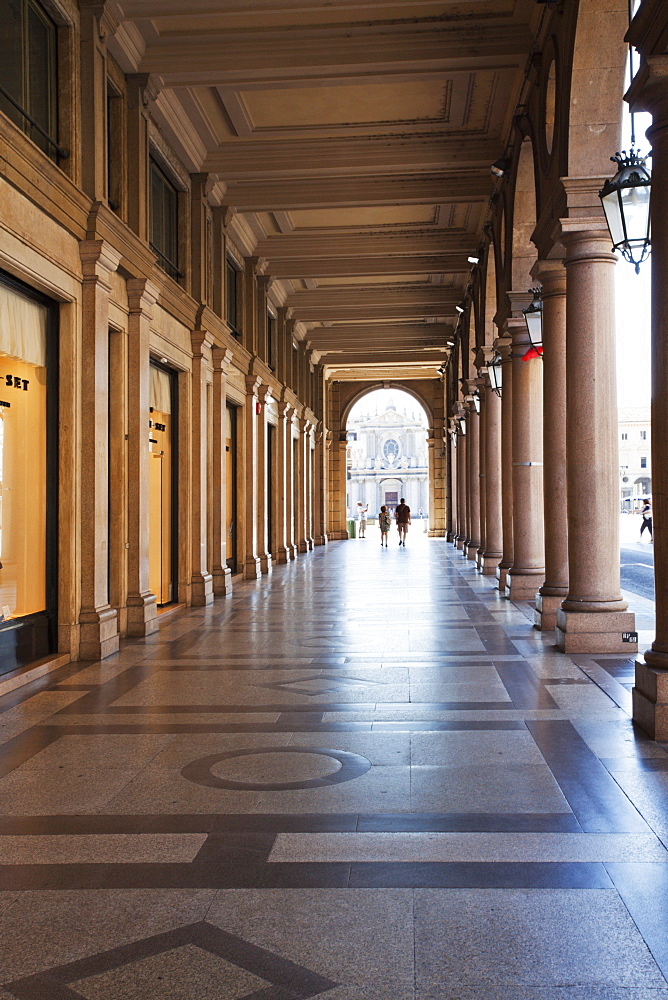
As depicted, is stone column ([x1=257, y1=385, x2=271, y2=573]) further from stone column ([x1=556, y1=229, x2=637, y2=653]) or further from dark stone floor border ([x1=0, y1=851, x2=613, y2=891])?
dark stone floor border ([x1=0, y1=851, x2=613, y2=891])

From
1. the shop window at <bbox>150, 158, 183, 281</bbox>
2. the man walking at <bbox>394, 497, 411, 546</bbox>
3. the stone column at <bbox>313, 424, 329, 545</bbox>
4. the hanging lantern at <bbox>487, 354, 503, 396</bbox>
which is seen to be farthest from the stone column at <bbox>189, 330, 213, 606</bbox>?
the stone column at <bbox>313, 424, 329, 545</bbox>

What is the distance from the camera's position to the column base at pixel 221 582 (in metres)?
15.4

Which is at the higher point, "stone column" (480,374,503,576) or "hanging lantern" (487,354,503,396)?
"hanging lantern" (487,354,503,396)

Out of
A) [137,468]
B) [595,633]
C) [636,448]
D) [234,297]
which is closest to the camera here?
[595,633]

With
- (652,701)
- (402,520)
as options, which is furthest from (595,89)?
(402,520)

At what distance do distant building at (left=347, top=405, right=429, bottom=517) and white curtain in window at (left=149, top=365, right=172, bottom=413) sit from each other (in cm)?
7674

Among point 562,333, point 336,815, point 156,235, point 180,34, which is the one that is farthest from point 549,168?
point 336,815

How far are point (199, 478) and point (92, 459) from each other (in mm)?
4721

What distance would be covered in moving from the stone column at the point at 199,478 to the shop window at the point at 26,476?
4.96 m

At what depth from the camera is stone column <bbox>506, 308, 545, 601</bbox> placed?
43.3ft

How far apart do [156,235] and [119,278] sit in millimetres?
2606

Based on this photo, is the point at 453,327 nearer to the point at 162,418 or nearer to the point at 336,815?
the point at 162,418

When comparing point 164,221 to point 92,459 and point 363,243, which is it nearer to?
point 92,459

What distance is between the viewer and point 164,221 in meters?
13.3
